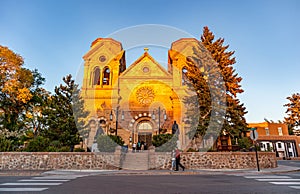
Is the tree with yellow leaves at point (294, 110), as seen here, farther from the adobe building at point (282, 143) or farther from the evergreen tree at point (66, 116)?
the evergreen tree at point (66, 116)

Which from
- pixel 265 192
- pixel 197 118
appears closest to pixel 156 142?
pixel 197 118

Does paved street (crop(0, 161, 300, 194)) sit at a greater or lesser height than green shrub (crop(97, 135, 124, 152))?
lesser

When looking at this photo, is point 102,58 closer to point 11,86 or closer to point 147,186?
point 11,86

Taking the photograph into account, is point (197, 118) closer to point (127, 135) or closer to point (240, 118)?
point (240, 118)

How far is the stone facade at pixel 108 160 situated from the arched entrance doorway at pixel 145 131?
1017 cm

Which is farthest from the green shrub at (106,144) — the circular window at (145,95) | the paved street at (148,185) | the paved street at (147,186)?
the circular window at (145,95)

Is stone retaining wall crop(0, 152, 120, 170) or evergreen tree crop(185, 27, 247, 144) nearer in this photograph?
stone retaining wall crop(0, 152, 120, 170)

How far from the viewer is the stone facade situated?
12.1 meters

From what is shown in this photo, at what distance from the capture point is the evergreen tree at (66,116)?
14.5 m

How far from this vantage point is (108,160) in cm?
1248

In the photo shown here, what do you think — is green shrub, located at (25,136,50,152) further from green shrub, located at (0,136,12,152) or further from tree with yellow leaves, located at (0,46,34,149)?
tree with yellow leaves, located at (0,46,34,149)

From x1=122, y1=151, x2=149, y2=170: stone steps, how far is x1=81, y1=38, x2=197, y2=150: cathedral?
7.01m

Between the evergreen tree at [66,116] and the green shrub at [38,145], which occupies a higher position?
the evergreen tree at [66,116]

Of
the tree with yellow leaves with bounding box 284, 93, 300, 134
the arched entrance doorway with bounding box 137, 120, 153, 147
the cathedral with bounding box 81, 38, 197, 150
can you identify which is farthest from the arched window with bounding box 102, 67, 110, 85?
the tree with yellow leaves with bounding box 284, 93, 300, 134
